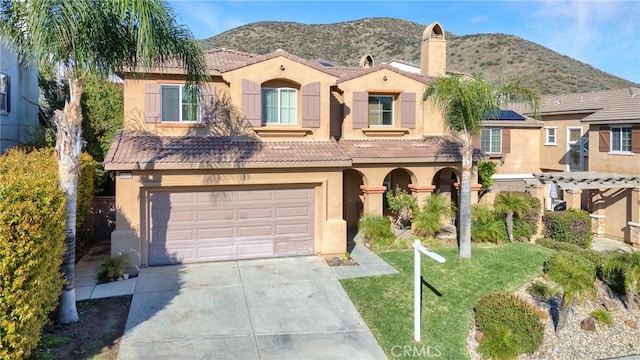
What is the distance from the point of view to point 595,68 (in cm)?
6562

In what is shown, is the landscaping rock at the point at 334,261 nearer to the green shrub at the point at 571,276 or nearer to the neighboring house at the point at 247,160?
the neighboring house at the point at 247,160

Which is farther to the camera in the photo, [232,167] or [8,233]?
[232,167]

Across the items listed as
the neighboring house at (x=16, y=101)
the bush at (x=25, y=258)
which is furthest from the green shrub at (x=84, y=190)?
the bush at (x=25, y=258)

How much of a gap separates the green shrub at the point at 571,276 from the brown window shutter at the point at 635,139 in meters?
11.4

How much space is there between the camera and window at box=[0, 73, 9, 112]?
17.6 metres

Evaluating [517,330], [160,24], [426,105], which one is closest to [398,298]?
[517,330]

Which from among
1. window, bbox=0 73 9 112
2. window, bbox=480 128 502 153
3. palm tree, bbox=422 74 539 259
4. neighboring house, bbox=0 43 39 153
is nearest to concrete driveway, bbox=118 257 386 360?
palm tree, bbox=422 74 539 259

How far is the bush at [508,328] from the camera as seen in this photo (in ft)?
32.1

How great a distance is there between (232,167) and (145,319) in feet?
16.9

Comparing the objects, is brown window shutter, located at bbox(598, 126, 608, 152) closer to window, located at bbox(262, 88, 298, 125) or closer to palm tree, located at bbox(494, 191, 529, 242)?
palm tree, located at bbox(494, 191, 529, 242)

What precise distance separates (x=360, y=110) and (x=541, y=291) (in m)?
8.94

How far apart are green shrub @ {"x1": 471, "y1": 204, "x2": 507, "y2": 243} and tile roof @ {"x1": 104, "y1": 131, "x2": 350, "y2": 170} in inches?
227

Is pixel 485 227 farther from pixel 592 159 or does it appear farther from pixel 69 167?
pixel 69 167

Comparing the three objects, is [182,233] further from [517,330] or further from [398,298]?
[517,330]
